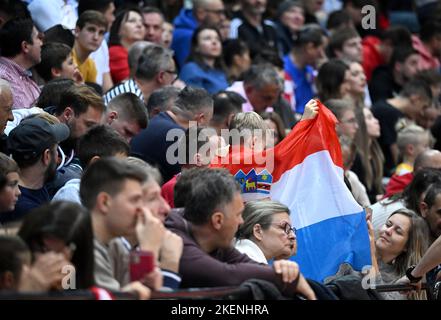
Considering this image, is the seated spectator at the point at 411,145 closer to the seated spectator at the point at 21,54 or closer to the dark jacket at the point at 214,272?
the seated spectator at the point at 21,54

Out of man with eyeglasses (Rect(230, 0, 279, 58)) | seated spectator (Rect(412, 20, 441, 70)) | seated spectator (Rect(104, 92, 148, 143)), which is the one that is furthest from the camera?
seated spectator (Rect(412, 20, 441, 70))

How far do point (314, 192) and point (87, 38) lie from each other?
10.8ft

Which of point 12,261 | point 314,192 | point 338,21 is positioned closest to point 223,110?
point 314,192

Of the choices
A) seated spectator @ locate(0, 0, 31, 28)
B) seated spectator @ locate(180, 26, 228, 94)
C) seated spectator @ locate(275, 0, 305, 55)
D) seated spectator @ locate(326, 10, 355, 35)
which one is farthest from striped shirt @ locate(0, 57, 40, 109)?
seated spectator @ locate(326, 10, 355, 35)

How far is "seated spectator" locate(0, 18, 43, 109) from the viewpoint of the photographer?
8.63 metres

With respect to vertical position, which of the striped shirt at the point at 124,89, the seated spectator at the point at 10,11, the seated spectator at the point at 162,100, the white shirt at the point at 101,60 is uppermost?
the seated spectator at the point at 10,11

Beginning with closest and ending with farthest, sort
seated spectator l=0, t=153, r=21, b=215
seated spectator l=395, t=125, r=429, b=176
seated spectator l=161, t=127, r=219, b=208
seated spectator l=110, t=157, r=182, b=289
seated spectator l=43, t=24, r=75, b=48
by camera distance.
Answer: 1. seated spectator l=110, t=157, r=182, b=289
2. seated spectator l=0, t=153, r=21, b=215
3. seated spectator l=161, t=127, r=219, b=208
4. seated spectator l=43, t=24, r=75, b=48
5. seated spectator l=395, t=125, r=429, b=176

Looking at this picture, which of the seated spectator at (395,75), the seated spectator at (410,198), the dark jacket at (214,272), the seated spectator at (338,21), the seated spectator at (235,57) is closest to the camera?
the dark jacket at (214,272)

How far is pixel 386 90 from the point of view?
13922 millimetres

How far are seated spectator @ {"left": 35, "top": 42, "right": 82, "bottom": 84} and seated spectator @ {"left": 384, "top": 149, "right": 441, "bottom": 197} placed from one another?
298 centimetres

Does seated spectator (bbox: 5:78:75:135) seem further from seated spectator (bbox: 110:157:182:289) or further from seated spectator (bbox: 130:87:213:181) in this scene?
seated spectator (bbox: 110:157:182:289)

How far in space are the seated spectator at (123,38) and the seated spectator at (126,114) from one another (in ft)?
8.85

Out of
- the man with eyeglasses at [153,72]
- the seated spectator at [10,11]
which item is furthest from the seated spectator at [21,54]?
the man with eyeglasses at [153,72]

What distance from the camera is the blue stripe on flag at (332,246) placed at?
7.61m
